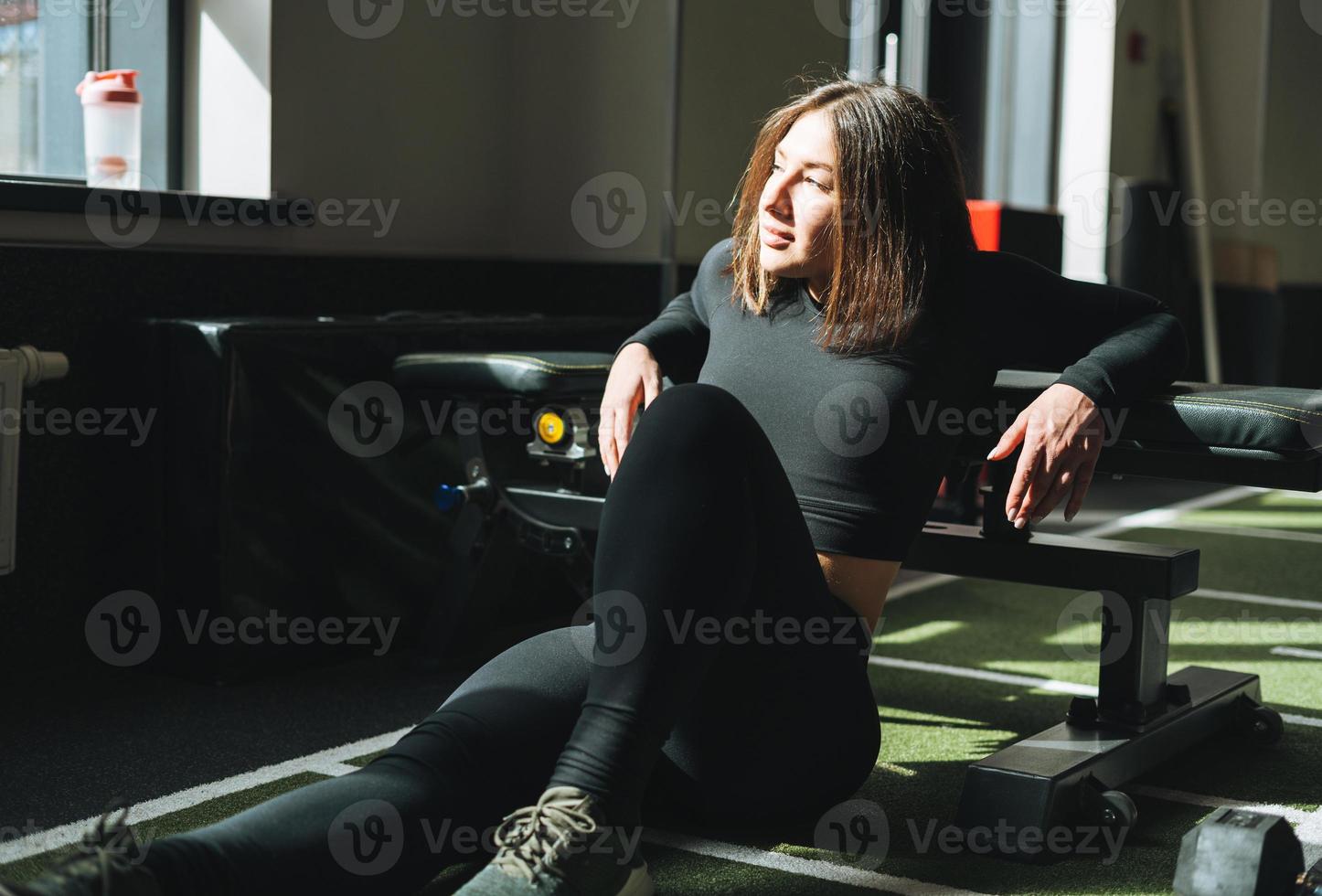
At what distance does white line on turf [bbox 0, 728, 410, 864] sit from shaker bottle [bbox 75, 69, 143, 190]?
3.60 feet

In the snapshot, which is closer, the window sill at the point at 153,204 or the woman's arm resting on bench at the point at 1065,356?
the woman's arm resting on bench at the point at 1065,356

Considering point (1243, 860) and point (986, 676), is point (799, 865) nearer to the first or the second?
point (1243, 860)

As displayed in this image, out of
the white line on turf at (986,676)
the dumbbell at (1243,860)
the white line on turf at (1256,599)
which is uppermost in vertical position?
the dumbbell at (1243,860)

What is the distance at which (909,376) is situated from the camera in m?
1.56

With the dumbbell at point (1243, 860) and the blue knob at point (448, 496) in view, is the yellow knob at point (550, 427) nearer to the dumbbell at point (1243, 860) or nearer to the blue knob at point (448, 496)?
the blue knob at point (448, 496)

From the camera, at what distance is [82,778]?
1.95 metres

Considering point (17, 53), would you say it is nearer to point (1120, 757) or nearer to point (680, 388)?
point (680, 388)

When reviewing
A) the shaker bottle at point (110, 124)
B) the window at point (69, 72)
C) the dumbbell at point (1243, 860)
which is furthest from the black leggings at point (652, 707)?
the window at point (69, 72)

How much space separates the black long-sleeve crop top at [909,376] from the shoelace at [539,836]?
1.32ft

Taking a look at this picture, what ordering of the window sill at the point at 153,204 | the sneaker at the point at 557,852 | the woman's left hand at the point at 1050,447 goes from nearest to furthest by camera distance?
the sneaker at the point at 557,852, the woman's left hand at the point at 1050,447, the window sill at the point at 153,204

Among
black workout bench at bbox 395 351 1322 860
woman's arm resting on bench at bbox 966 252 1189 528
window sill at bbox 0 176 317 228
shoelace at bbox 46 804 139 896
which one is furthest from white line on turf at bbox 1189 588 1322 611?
shoelace at bbox 46 804 139 896

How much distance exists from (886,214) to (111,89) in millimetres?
1586

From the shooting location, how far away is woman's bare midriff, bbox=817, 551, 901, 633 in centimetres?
153

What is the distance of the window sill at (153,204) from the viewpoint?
2350mm
